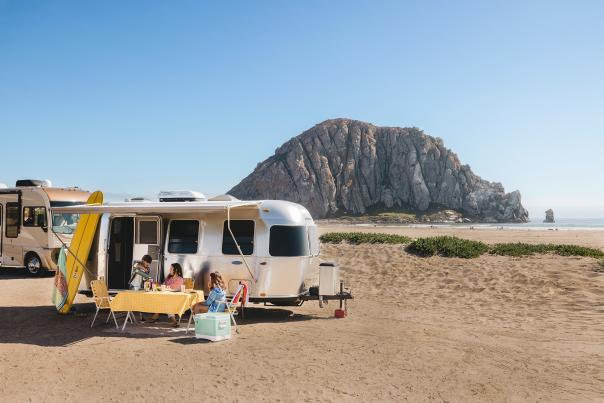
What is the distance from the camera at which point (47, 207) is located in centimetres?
1842

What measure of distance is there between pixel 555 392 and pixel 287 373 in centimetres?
400

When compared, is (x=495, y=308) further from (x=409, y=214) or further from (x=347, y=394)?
(x=409, y=214)

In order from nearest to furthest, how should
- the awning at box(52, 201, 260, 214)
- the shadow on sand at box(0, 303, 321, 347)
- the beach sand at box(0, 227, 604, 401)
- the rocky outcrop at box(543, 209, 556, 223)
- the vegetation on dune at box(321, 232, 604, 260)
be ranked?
the beach sand at box(0, 227, 604, 401)
the shadow on sand at box(0, 303, 321, 347)
the awning at box(52, 201, 260, 214)
the vegetation on dune at box(321, 232, 604, 260)
the rocky outcrop at box(543, 209, 556, 223)

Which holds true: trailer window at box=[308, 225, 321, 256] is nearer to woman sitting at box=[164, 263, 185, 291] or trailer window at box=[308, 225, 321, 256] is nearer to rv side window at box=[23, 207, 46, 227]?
woman sitting at box=[164, 263, 185, 291]

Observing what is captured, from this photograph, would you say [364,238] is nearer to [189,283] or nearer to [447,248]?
[447,248]

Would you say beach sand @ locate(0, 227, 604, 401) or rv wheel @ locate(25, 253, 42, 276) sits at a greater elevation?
rv wheel @ locate(25, 253, 42, 276)

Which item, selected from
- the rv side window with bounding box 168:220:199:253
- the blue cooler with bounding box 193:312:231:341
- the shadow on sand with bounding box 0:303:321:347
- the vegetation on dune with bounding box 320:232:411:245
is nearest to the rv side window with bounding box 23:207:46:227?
the shadow on sand with bounding box 0:303:321:347

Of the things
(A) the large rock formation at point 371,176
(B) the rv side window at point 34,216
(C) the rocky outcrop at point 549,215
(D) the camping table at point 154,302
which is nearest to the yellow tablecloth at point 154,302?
(D) the camping table at point 154,302

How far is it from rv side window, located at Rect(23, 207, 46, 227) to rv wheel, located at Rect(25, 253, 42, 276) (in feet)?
3.99

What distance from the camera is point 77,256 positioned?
Result: 12383 millimetres

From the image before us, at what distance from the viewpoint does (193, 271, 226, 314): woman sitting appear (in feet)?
34.3

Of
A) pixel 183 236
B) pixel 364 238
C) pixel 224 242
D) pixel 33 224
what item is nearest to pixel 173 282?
pixel 183 236

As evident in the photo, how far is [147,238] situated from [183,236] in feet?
3.39

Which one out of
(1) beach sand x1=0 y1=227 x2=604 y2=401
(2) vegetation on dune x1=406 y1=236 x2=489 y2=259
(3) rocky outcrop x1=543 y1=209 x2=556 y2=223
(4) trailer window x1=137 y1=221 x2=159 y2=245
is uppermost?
(3) rocky outcrop x1=543 y1=209 x2=556 y2=223
